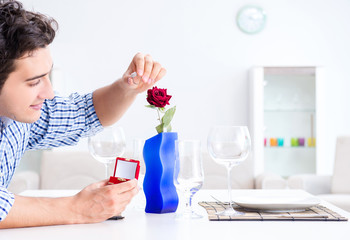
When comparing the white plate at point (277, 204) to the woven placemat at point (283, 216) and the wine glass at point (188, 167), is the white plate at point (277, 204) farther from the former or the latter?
the wine glass at point (188, 167)

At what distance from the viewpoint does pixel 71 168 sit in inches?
122

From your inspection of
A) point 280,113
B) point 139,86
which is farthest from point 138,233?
point 280,113

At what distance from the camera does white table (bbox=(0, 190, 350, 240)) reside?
1052mm

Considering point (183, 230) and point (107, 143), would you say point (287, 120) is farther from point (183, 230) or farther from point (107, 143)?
point (183, 230)

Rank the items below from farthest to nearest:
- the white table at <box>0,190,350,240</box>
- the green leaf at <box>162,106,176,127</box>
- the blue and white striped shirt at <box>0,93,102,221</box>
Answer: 1. the blue and white striped shirt at <box>0,93,102,221</box>
2. the green leaf at <box>162,106,176,127</box>
3. the white table at <box>0,190,350,240</box>

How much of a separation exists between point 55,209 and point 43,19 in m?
0.58

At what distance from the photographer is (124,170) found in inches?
50.1

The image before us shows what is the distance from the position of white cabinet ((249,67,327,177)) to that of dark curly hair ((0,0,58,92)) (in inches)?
137

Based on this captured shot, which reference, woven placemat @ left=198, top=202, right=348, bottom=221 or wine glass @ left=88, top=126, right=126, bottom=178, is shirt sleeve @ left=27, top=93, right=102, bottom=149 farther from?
woven placemat @ left=198, top=202, right=348, bottom=221

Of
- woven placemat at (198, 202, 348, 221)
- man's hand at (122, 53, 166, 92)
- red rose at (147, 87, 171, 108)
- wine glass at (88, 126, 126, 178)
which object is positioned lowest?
woven placemat at (198, 202, 348, 221)

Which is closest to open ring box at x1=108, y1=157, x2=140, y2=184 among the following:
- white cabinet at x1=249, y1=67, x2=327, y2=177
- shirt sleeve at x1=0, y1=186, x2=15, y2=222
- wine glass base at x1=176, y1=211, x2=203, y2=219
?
wine glass base at x1=176, y1=211, x2=203, y2=219

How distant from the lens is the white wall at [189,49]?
4977 millimetres

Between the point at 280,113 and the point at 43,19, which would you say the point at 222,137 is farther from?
the point at 280,113

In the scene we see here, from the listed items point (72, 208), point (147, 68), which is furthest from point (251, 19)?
point (72, 208)
